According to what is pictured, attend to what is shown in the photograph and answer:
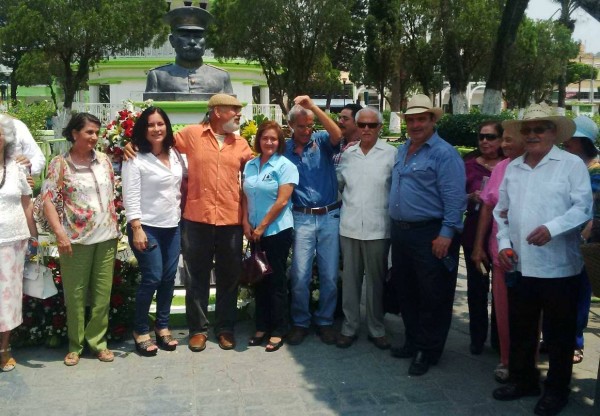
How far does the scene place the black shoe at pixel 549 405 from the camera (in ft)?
12.5

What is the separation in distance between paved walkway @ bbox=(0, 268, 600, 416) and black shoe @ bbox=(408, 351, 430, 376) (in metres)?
0.05

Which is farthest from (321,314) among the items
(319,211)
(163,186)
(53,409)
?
(53,409)

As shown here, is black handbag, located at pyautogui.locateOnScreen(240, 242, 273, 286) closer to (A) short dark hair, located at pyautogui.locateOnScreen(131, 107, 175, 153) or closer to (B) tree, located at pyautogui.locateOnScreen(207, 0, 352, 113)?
(A) short dark hair, located at pyautogui.locateOnScreen(131, 107, 175, 153)

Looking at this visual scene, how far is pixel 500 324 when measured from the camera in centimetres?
445

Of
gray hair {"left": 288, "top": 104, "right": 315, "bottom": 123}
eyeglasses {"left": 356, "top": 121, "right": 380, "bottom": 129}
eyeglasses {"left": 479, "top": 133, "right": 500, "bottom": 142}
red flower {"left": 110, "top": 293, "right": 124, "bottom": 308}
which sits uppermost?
gray hair {"left": 288, "top": 104, "right": 315, "bottom": 123}

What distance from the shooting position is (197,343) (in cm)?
496

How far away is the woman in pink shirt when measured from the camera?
4289mm

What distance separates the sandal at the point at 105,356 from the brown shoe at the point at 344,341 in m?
1.70

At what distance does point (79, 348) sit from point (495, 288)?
303 centimetres

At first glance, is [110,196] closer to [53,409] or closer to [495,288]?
[53,409]

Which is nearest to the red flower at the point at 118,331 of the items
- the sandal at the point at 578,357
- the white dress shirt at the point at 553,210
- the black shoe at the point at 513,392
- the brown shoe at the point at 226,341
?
the brown shoe at the point at 226,341

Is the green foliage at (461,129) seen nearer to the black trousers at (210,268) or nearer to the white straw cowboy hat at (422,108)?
the white straw cowboy hat at (422,108)

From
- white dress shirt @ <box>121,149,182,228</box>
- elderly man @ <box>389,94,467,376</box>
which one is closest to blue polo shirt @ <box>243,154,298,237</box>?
white dress shirt @ <box>121,149,182,228</box>

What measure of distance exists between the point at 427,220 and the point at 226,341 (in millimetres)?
1831
